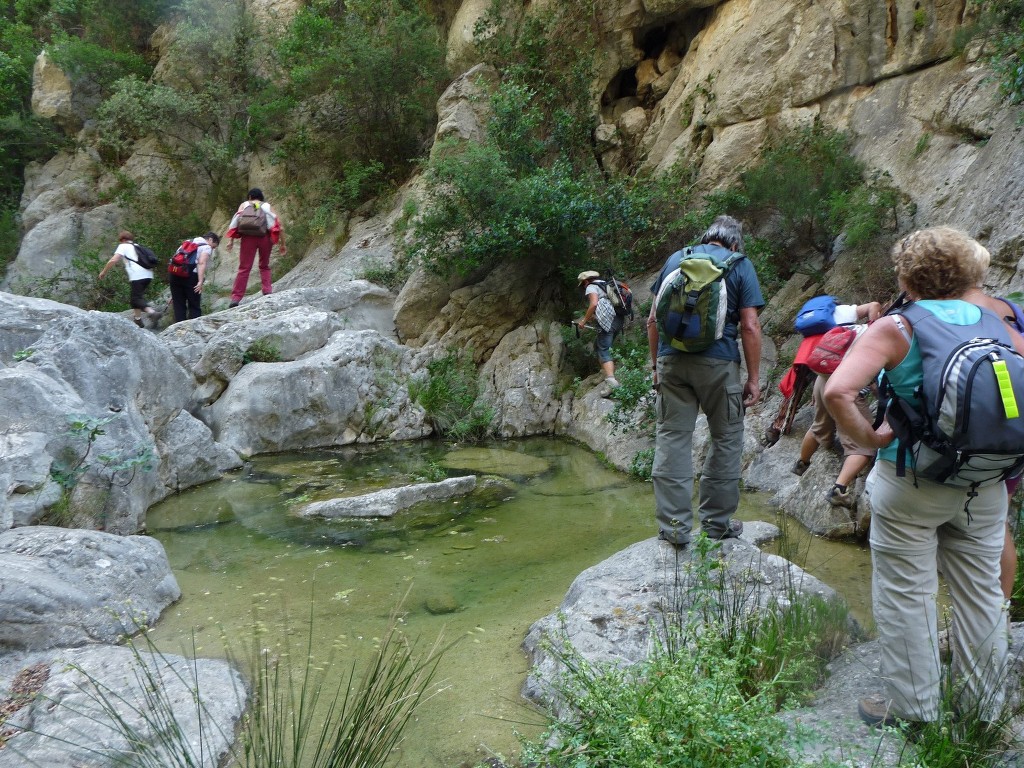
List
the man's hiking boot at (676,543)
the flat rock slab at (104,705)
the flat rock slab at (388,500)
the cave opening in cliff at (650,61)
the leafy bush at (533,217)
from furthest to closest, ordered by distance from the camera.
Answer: the cave opening in cliff at (650,61) → the leafy bush at (533,217) → the flat rock slab at (388,500) → the man's hiking boot at (676,543) → the flat rock slab at (104,705)

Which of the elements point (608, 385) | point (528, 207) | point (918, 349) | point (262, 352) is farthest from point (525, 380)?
point (918, 349)

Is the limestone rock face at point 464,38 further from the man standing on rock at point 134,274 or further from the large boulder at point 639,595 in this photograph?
the large boulder at point 639,595

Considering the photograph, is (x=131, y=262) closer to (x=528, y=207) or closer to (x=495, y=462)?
(x=528, y=207)

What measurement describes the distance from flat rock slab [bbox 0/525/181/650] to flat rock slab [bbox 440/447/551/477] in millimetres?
3587

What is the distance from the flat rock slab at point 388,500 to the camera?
5.56m

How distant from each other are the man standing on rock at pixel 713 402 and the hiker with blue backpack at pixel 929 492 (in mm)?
1265

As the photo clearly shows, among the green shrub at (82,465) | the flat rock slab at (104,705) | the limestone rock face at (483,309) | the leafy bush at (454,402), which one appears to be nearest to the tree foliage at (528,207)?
the limestone rock face at (483,309)

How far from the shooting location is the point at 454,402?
9.45m

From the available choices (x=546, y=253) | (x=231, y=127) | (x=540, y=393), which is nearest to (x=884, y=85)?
(x=546, y=253)

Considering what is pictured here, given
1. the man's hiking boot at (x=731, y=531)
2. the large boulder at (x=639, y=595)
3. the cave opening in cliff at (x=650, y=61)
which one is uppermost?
the cave opening in cliff at (x=650, y=61)

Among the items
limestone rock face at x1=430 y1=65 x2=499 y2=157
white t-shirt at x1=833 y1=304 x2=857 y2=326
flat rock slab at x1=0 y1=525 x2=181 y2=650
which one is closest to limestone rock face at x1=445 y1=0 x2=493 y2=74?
limestone rock face at x1=430 y1=65 x2=499 y2=157

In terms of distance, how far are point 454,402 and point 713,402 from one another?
6111 millimetres

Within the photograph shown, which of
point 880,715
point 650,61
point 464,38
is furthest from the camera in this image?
point 464,38

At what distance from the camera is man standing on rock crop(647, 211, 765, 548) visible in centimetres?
355
